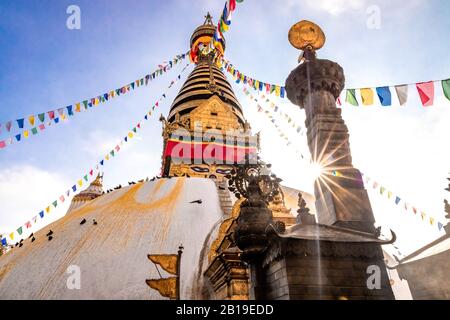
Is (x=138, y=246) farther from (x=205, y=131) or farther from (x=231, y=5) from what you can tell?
(x=205, y=131)

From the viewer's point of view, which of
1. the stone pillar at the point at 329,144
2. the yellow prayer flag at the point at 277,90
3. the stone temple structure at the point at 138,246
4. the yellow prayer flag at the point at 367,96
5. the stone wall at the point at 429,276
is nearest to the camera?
the stone wall at the point at 429,276

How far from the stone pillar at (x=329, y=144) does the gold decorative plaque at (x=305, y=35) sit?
352mm

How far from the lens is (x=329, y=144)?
8516mm

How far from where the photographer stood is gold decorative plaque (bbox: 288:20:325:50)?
10.3 meters

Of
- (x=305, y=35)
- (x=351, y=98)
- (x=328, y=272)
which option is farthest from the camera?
(x=305, y=35)

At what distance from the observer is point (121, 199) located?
15.9 meters

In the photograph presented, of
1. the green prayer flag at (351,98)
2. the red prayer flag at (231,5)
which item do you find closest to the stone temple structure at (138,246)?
the green prayer flag at (351,98)

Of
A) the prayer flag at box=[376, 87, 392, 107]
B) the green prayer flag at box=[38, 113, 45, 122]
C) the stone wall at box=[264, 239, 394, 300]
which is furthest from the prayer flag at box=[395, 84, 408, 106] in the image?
the green prayer flag at box=[38, 113, 45, 122]

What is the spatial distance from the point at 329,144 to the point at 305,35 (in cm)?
438

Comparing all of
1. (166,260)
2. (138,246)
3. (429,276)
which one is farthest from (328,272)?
(138,246)

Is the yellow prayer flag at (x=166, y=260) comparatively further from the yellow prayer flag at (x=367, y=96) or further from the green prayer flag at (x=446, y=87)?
the green prayer flag at (x=446, y=87)

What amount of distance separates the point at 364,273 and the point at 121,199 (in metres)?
13.5

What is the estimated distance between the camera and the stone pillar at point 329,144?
752cm
